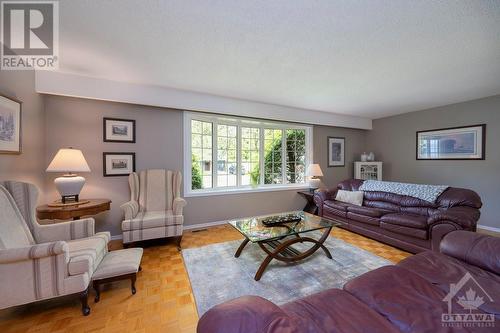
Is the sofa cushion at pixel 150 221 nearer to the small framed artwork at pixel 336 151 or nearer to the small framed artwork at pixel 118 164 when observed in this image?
the small framed artwork at pixel 118 164

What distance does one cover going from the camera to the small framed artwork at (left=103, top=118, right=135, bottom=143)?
9.89ft

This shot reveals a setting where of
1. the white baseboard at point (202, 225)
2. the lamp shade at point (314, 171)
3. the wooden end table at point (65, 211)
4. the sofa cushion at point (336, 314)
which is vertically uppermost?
the lamp shade at point (314, 171)

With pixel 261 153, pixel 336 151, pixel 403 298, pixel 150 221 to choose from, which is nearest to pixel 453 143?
pixel 336 151

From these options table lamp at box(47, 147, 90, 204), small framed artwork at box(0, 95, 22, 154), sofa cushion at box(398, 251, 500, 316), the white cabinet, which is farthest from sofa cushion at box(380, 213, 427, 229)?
small framed artwork at box(0, 95, 22, 154)

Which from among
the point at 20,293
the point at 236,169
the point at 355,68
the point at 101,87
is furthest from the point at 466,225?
the point at 101,87

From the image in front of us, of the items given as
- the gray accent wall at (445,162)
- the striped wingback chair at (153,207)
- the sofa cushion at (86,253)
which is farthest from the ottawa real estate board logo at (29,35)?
the gray accent wall at (445,162)

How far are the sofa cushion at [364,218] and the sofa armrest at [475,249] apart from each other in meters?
1.42

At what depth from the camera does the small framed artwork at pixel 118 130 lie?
3.01m

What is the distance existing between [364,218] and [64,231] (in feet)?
12.5

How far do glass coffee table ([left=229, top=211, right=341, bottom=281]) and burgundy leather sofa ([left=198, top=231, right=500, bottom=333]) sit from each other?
974 mm

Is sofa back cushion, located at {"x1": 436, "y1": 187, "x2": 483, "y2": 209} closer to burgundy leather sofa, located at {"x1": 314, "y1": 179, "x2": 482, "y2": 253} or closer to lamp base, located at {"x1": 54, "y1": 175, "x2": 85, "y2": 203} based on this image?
burgundy leather sofa, located at {"x1": 314, "y1": 179, "x2": 482, "y2": 253}

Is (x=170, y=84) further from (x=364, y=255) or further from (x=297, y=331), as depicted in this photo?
(x=364, y=255)

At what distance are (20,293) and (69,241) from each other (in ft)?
1.80

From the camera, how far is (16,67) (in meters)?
2.22
